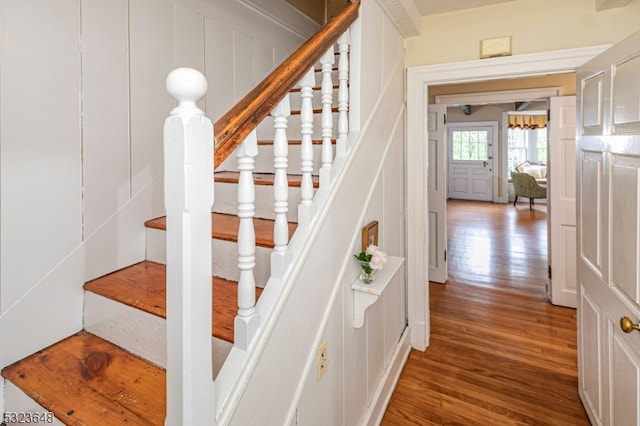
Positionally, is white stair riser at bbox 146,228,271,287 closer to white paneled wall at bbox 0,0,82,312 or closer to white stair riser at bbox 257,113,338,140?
white paneled wall at bbox 0,0,82,312

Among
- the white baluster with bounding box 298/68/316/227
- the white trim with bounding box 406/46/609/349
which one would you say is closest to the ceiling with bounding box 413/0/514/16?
the white trim with bounding box 406/46/609/349

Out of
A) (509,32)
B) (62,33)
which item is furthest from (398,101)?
(62,33)

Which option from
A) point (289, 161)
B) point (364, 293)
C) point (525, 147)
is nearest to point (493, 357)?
point (364, 293)

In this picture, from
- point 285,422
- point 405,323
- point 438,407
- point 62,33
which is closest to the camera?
point 285,422

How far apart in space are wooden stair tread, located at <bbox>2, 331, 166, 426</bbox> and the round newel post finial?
2.93ft

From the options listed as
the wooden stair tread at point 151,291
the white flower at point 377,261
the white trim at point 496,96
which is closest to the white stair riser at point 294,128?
the white flower at point 377,261

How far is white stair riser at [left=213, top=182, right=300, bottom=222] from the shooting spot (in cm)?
157

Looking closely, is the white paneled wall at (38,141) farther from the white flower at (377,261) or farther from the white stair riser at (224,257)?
the white flower at (377,261)

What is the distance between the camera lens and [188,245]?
73cm

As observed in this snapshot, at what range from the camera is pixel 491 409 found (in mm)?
2068

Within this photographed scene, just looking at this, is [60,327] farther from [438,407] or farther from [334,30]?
[438,407]

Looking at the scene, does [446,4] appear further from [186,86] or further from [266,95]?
[186,86]

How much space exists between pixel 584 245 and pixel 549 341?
126cm

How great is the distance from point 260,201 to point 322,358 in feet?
2.51
